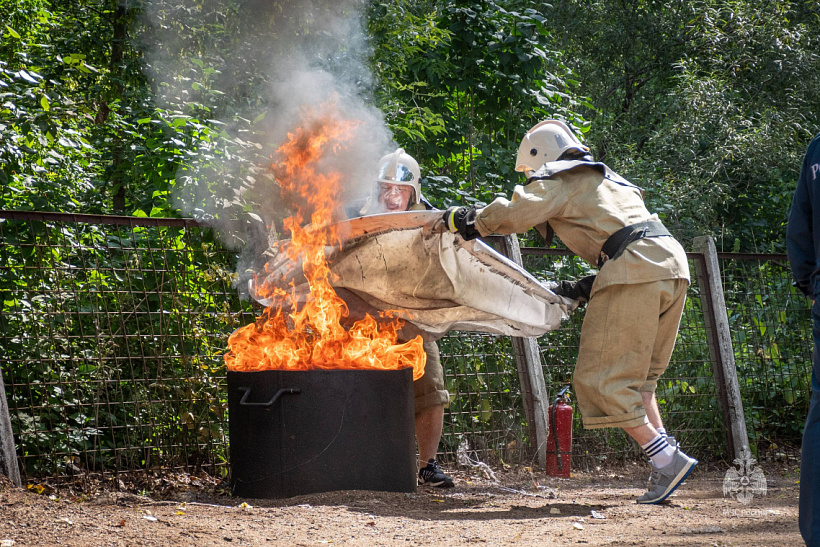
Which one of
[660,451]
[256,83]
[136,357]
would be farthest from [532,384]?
[256,83]

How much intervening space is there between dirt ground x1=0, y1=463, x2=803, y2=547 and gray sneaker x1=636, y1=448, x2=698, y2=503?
9 centimetres

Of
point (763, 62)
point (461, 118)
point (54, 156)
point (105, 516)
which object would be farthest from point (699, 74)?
point (105, 516)

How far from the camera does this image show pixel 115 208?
23.5 feet

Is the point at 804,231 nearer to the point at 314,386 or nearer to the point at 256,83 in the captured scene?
the point at 314,386

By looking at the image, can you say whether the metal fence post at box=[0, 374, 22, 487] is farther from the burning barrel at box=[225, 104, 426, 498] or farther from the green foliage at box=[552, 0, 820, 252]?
the green foliage at box=[552, 0, 820, 252]

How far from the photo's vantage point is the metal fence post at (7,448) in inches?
162

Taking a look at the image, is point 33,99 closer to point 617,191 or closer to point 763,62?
point 617,191

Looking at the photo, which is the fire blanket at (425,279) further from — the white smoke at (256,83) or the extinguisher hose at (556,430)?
the extinguisher hose at (556,430)

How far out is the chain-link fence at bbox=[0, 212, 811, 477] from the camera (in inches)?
185

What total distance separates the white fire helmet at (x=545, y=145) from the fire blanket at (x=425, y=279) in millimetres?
667

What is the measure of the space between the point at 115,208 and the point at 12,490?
374 cm

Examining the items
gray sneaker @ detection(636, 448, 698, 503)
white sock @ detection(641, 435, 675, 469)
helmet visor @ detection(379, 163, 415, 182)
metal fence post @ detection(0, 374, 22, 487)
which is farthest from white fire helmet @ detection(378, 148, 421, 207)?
metal fence post @ detection(0, 374, 22, 487)

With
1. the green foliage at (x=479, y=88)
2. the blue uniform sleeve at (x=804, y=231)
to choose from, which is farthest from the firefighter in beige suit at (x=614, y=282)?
the green foliage at (x=479, y=88)

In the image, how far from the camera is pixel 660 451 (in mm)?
4438
